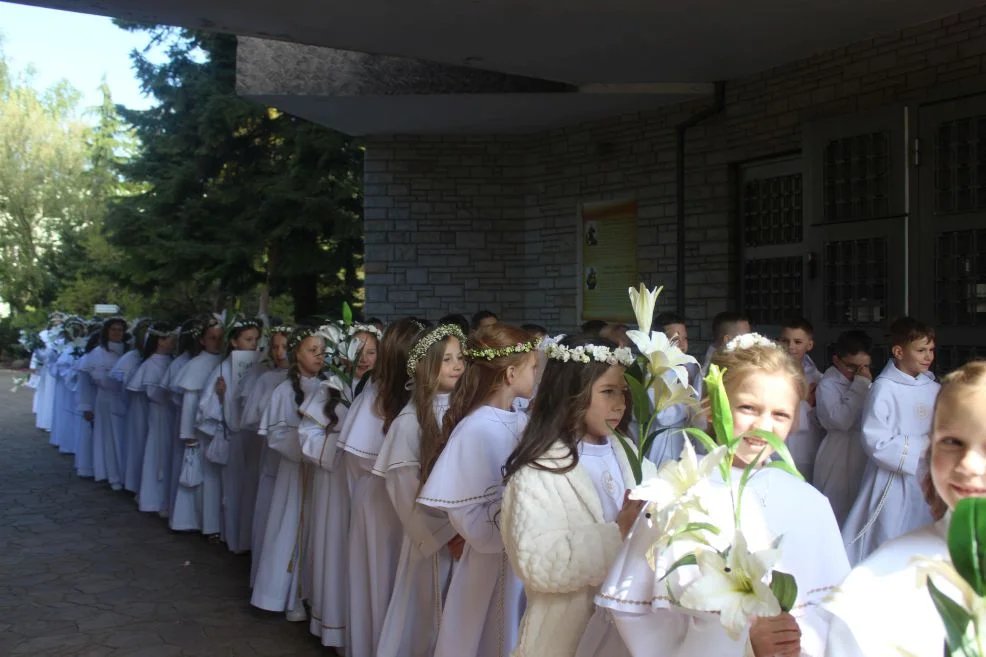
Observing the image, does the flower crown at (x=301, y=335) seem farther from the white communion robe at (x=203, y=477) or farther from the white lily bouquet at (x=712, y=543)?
the white lily bouquet at (x=712, y=543)

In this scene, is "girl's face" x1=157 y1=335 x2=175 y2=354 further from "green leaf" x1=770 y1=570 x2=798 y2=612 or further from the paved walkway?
"green leaf" x1=770 y1=570 x2=798 y2=612

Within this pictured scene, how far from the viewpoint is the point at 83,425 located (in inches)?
579

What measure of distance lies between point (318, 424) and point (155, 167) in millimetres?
13472

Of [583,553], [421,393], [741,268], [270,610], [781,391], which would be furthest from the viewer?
[741,268]

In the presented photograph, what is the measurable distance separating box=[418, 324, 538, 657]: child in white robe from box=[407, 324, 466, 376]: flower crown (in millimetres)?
576

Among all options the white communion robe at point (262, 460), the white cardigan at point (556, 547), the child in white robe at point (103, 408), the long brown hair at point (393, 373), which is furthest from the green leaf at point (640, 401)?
the child in white robe at point (103, 408)

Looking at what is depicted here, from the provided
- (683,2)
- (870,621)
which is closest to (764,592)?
(870,621)

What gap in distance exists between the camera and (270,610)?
7.18m

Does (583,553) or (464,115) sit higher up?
(464,115)

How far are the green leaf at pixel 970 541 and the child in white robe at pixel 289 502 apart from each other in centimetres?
591

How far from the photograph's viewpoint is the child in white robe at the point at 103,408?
43.8ft

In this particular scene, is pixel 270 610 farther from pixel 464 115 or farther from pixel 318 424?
pixel 464 115

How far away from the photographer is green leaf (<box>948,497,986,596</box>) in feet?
4.69

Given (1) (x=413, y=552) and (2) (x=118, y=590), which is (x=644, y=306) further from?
(2) (x=118, y=590)
